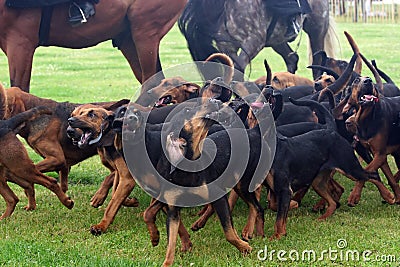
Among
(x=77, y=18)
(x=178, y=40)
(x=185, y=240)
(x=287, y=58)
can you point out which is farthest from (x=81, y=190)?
(x=178, y=40)

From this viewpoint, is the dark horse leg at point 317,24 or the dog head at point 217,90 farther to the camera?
the dark horse leg at point 317,24

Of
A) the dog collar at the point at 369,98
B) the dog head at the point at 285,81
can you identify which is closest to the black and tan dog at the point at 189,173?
the dog collar at the point at 369,98

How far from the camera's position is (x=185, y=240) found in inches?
215

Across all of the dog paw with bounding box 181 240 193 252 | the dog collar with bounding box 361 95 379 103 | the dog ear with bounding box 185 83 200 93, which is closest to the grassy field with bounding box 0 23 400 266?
the dog paw with bounding box 181 240 193 252

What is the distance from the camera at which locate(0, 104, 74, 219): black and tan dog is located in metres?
6.10

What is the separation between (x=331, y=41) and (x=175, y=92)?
4.49m

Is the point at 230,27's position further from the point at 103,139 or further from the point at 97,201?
the point at 103,139

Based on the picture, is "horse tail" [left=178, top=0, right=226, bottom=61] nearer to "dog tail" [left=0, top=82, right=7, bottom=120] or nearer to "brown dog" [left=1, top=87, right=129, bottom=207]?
"brown dog" [left=1, top=87, right=129, bottom=207]

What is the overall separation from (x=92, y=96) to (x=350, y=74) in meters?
8.80

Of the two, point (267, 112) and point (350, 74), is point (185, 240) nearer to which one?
point (267, 112)

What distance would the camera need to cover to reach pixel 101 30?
8258 mm

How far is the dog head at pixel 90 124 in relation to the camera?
223 inches

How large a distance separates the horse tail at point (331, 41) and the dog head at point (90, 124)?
19.1ft

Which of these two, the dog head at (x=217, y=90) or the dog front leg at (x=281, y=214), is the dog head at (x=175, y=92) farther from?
the dog front leg at (x=281, y=214)
